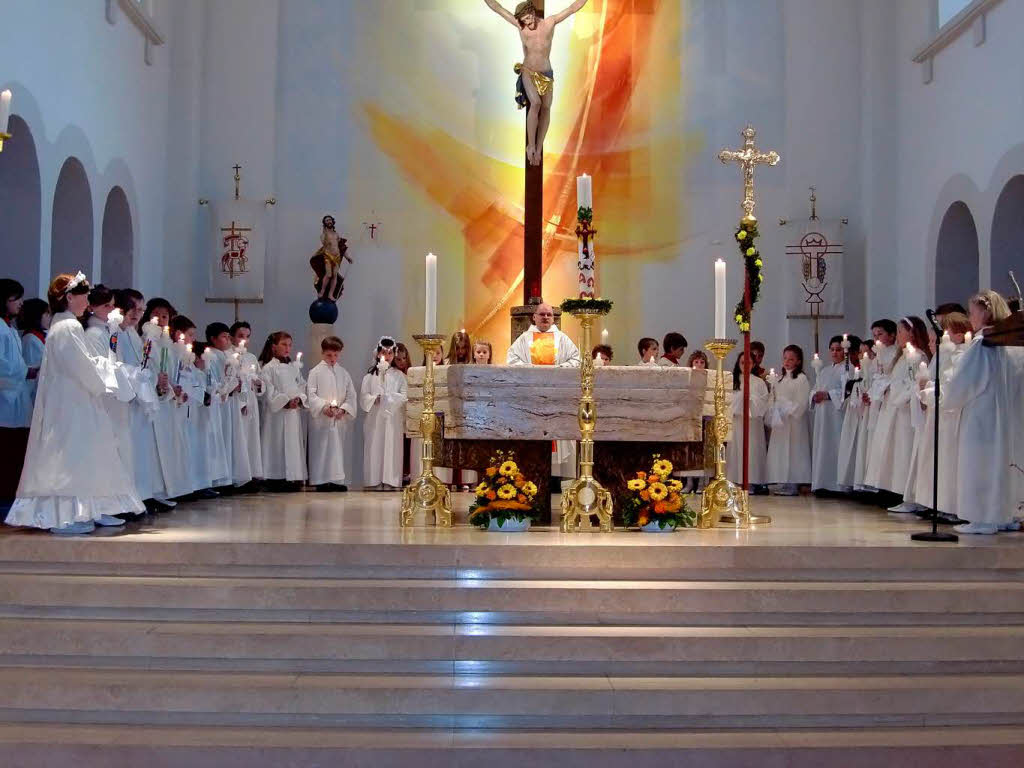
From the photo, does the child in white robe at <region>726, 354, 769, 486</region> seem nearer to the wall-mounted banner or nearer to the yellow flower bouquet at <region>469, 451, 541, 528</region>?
the yellow flower bouquet at <region>469, 451, 541, 528</region>

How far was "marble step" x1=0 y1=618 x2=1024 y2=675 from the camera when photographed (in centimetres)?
599

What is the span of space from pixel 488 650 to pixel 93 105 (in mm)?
8365

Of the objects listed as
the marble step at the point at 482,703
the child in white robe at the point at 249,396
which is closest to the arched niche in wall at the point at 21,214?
the child in white robe at the point at 249,396

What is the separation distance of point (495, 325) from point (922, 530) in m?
7.49

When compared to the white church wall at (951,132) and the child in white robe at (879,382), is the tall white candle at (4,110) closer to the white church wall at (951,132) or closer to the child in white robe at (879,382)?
the child in white robe at (879,382)

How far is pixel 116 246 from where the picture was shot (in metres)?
13.6

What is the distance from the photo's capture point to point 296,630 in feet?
20.0

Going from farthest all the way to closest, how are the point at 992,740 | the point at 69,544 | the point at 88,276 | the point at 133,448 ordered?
1. the point at 88,276
2. the point at 133,448
3. the point at 69,544
4. the point at 992,740

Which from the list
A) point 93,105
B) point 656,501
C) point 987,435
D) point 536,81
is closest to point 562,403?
point 656,501

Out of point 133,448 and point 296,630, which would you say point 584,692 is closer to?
point 296,630

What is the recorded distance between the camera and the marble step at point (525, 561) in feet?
22.1

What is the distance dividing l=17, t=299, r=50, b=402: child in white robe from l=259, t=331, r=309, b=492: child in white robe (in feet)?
12.0

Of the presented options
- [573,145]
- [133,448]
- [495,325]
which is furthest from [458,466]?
[573,145]

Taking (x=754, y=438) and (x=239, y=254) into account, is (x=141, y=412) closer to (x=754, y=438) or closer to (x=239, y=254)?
(x=239, y=254)
